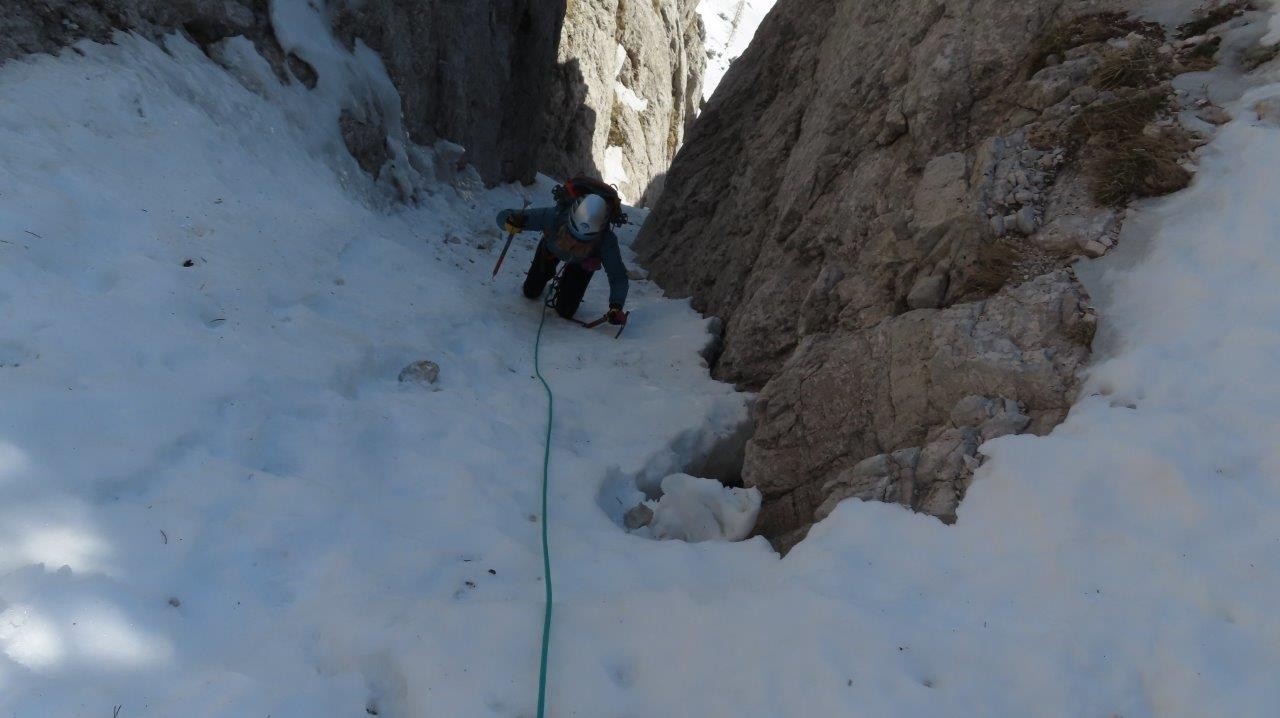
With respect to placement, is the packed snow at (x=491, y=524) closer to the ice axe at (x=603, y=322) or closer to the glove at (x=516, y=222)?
the ice axe at (x=603, y=322)

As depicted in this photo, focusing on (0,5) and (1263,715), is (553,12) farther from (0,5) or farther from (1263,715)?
(1263,715)

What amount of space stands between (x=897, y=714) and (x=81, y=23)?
28.2 feet

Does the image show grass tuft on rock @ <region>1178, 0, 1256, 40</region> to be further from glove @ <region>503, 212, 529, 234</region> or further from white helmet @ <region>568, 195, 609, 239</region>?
glove @ <region>503, 212, 529, 234</region>

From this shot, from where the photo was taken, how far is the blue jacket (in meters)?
8.66

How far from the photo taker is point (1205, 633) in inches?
103

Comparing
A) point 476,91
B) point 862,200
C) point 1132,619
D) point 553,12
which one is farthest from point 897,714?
point 553,12

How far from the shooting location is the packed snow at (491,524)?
2.71m

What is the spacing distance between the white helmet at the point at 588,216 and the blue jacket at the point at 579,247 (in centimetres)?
11

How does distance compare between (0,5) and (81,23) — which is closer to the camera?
(0,5)

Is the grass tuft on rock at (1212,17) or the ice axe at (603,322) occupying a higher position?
the grass tuft on rock at (1212,17)

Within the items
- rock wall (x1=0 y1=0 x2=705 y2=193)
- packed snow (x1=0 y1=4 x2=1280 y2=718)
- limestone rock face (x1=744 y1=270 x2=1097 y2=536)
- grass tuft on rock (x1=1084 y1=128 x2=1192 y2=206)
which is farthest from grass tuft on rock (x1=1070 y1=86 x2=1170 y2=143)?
rock wall (x1=0 y1=0 x2=705 y2=193)

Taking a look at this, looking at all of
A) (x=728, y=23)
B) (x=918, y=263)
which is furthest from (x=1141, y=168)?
(x=728, y=23)

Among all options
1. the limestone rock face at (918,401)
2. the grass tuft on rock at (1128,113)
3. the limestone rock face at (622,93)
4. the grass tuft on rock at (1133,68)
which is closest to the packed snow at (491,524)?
the limestone rock face at (918,401)

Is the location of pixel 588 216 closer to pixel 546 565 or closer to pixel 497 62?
pixel 546 565
